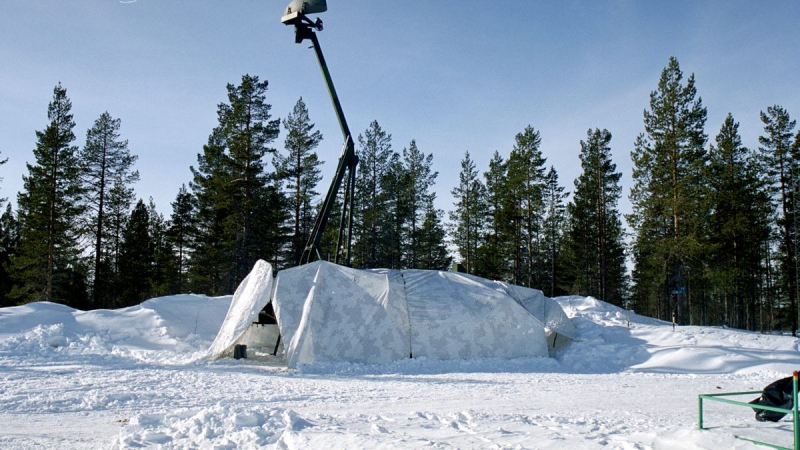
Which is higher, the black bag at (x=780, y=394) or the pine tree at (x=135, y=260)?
the pine tree at (x=135, y=260)

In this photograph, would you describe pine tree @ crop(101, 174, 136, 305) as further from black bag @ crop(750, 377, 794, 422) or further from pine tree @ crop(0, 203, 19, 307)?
black bag @ crop(750, 377, 794, 422)

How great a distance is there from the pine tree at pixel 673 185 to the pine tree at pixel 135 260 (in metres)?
33.1

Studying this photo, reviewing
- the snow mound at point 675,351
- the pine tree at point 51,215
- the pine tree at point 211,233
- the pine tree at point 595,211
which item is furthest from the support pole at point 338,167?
the pine tree at point 595,211

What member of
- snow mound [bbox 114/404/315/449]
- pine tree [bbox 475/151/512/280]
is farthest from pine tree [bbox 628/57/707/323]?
snow mound [bbox 114/404/315/449]

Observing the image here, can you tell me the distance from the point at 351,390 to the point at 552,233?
33.8 meters

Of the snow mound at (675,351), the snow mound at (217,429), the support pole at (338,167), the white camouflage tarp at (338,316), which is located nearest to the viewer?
the snow mound at (217,429)

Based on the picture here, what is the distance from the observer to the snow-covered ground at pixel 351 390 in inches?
231

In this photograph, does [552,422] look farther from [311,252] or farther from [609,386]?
[311,252]

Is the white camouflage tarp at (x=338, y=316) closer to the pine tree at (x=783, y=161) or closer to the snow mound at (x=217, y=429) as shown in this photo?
the snow mound at (x=217, y=429)

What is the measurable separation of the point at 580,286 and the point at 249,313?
32.8 m

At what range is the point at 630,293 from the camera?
211 ft

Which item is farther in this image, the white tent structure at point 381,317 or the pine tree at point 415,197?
the pine tree at point 415,197

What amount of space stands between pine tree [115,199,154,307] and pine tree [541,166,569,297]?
2942cm

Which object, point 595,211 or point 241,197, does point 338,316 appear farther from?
point 595,211
